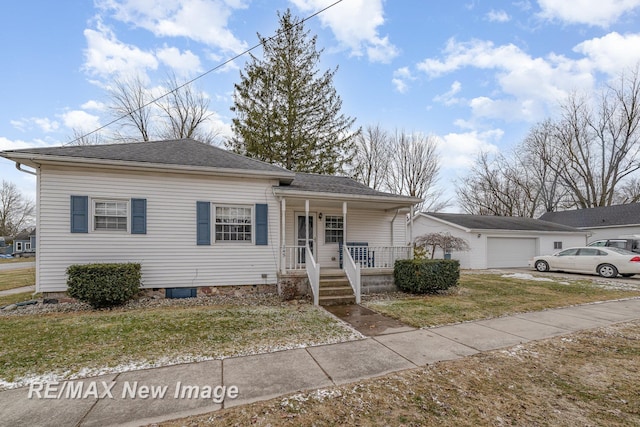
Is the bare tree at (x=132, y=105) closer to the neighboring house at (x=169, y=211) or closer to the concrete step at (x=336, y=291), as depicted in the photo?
the neighboring house at (x=169, y=211)

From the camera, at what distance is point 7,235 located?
1734 inches

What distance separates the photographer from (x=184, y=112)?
2306 cm

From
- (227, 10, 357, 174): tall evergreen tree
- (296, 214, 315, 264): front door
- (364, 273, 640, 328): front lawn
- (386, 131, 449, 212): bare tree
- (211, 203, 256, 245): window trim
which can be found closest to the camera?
(364, 273, 640, 328): front lawn

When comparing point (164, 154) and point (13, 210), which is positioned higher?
point (13, 210)

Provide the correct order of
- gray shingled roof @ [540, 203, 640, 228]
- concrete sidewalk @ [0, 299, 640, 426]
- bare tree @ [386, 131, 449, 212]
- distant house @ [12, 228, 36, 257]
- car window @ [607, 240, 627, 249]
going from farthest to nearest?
distant house @ [12, 228, 36, 257], bare tree @ [386, 131, 449, 212], gray shingled roof @ [540, 203, 640, 228], car window @ [607, 240, 627, 249], concrete sidewalk @ [0, 299, 640, 426]

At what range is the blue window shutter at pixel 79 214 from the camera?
23.6ft

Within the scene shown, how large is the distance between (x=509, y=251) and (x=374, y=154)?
512 inches

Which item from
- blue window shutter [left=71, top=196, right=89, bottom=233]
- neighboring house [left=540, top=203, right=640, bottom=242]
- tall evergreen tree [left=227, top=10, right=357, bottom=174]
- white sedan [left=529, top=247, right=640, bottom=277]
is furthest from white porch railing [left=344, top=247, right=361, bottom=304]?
neighboring house [left=540, top=203, right=640, bottom=242]

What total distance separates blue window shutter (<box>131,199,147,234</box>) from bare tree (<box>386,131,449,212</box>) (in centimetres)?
2175

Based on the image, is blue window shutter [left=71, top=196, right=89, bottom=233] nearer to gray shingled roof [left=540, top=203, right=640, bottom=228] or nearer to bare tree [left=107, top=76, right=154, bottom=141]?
bare tree [left=107, top=76, right=154, bottom=141]

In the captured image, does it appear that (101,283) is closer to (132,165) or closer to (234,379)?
(132,165)

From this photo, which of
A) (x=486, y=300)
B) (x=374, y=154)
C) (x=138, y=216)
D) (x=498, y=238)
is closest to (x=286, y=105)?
(x=374, y=154)

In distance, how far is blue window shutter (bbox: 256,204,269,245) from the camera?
27.9ft

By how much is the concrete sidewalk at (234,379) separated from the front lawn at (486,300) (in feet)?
3.15
